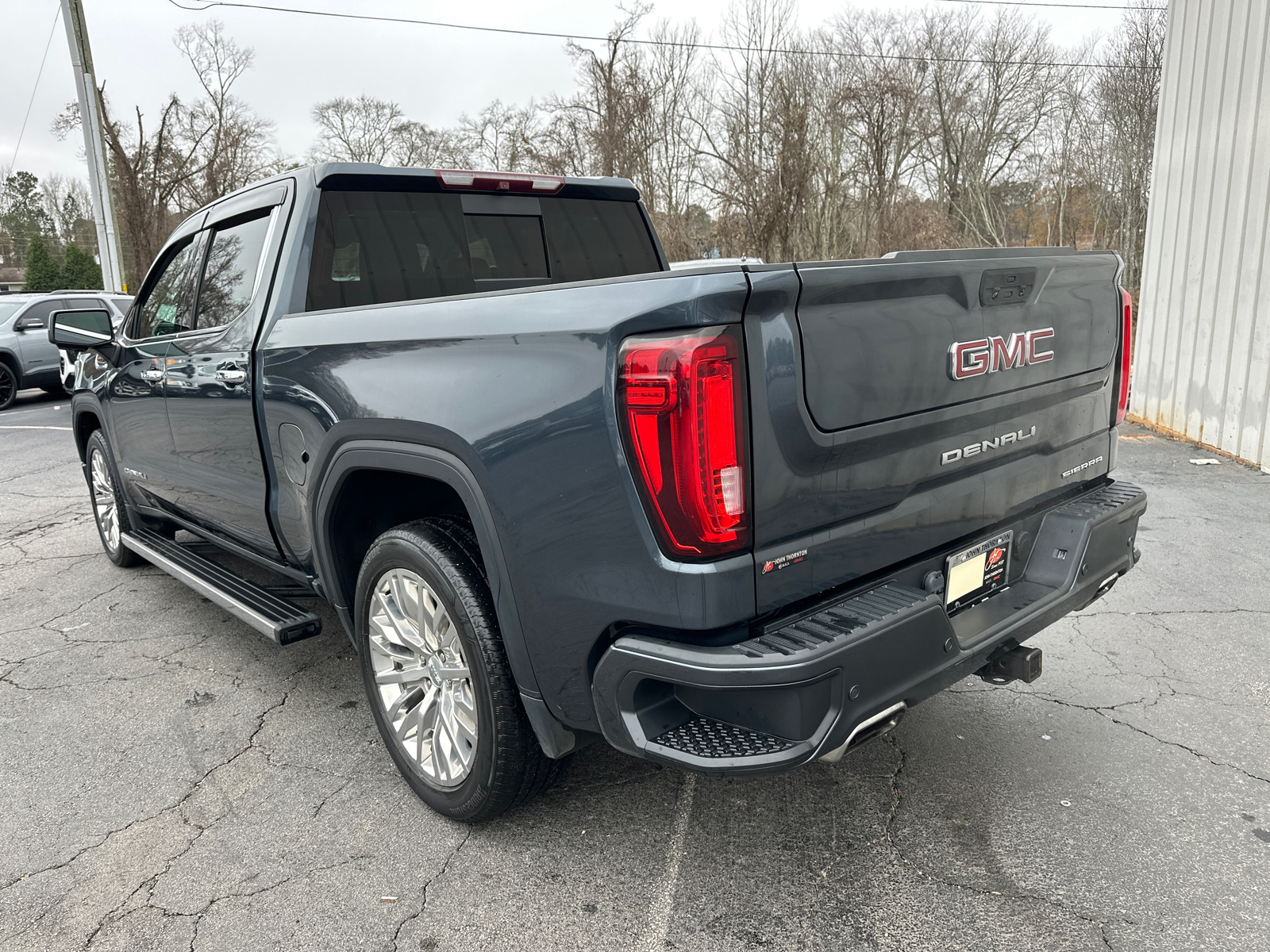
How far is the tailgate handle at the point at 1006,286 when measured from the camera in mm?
2312

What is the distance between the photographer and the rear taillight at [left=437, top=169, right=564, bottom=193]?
11.8ft

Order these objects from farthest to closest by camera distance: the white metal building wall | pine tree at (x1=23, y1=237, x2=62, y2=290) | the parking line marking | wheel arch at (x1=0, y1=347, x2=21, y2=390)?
1. pine tree at (x1=23, y1=237, x2=62, y2=290)
2. wheel arch at (x1=0, y1=347, x2=21, y2=390)
3. the white metal building wall
4. the parking line marking

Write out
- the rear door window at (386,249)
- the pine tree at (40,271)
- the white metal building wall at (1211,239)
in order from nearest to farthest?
the rear door window at (386,249), the white metal building wall at (1211,239), the pine tree at (40,271)

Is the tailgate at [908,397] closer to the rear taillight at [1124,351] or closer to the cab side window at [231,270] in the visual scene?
the rear taillight at [1124,351]

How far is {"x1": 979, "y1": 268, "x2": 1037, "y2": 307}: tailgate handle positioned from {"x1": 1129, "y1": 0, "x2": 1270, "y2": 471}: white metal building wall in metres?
5.99

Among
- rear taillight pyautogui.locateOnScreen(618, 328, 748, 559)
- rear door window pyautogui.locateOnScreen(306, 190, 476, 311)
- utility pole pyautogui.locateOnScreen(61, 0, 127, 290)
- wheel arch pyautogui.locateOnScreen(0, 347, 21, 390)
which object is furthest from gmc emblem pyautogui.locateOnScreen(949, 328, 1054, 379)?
utility pole pyautogui.locateOnScreen(61, 0, 127, 290)

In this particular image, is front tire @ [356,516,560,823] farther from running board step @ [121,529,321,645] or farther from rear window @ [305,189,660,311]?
rear window @ [305,189,660,311]

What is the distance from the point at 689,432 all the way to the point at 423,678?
1.35 metres

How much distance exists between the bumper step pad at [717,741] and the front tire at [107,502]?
419 centimetres

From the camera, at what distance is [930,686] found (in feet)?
7.00

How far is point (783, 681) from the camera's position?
1.83 metres

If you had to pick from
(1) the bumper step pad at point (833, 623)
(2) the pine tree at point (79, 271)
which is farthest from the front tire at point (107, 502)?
(2) the pine tree at point (79, 271)

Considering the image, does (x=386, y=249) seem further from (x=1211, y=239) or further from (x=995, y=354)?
(x=1211, y=239)

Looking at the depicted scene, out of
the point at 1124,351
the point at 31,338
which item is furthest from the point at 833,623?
the point at 31,338
